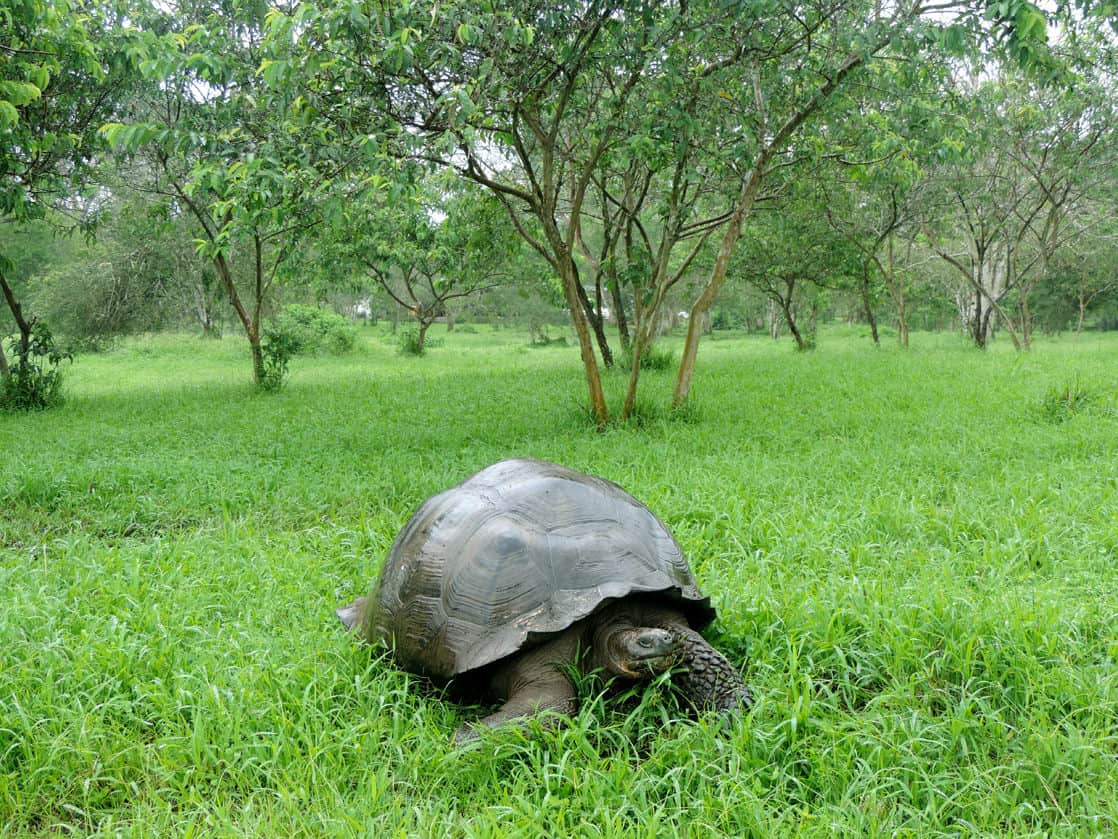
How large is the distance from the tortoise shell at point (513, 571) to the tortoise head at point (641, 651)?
122 mm

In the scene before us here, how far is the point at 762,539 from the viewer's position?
3762 millimetres

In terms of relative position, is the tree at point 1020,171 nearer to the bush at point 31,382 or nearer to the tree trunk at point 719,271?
the tree trunk at point 719,271

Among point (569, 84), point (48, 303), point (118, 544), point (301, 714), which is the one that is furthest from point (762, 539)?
point (48, 303)

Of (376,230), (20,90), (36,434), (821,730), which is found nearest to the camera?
(821,730)

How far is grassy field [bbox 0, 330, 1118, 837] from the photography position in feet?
6.44

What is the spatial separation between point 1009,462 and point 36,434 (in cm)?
830

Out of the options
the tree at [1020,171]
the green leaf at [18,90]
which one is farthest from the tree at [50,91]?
the tree at [1020,171]

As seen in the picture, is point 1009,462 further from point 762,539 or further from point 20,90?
point 20,90

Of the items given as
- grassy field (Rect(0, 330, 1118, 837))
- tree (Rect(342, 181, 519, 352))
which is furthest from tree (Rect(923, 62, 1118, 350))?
grassy field (Rect(0, 330, 1118, 837))

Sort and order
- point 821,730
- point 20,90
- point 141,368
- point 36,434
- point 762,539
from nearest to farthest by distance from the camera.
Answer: point 821,730 < point 762,539 < point 20,90 < point 36,434 < point 141,368

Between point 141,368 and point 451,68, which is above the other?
point 451,68

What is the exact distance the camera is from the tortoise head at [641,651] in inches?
87.0

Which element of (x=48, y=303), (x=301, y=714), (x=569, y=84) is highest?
(x=569, y=84)

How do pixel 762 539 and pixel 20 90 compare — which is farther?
pixel 20 90
